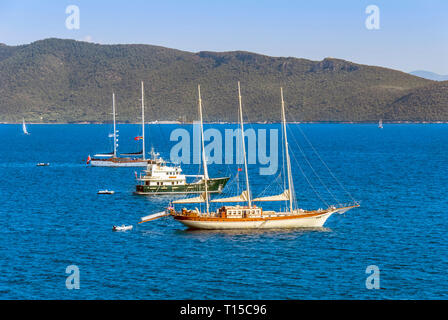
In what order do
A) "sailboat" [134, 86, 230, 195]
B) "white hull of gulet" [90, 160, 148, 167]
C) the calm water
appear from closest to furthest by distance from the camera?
the calm water, "sailboat" [134, 86, 230, 195], "white hull of gulet" [90, 160, 148, 167]

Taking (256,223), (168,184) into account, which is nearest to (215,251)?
(256,223)

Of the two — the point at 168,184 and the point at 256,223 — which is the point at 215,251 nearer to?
the point at 256,223

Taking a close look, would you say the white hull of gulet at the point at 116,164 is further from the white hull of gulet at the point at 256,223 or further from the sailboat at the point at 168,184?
the white hull of gulet at the point at 256,223

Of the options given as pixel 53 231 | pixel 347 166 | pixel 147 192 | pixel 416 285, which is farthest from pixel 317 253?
pixel 347 166

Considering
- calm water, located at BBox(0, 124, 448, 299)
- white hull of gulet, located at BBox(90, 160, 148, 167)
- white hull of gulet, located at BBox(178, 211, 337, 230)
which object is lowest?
calm water, located at BBox(0, 124, 448, 299)

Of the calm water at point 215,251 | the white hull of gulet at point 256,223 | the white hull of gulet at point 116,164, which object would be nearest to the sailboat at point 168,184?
the calm water at point 215,251

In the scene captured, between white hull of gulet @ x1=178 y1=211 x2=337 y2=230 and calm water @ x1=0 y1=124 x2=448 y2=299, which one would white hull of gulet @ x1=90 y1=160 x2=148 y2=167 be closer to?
calm water @ x1=0 y1=124 x2=448 y2=299

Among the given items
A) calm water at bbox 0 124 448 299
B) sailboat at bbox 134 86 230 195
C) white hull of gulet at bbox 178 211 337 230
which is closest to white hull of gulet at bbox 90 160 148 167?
calm water at bbox 0 124 448 299

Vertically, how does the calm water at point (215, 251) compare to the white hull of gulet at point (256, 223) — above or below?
below

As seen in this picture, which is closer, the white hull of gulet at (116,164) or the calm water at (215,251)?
the calm water at (215,251)

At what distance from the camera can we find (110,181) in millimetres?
106812

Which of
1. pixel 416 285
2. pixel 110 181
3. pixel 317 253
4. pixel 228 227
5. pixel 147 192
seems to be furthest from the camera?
A: pixel 110 181

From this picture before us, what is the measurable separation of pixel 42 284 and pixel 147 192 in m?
42.4
